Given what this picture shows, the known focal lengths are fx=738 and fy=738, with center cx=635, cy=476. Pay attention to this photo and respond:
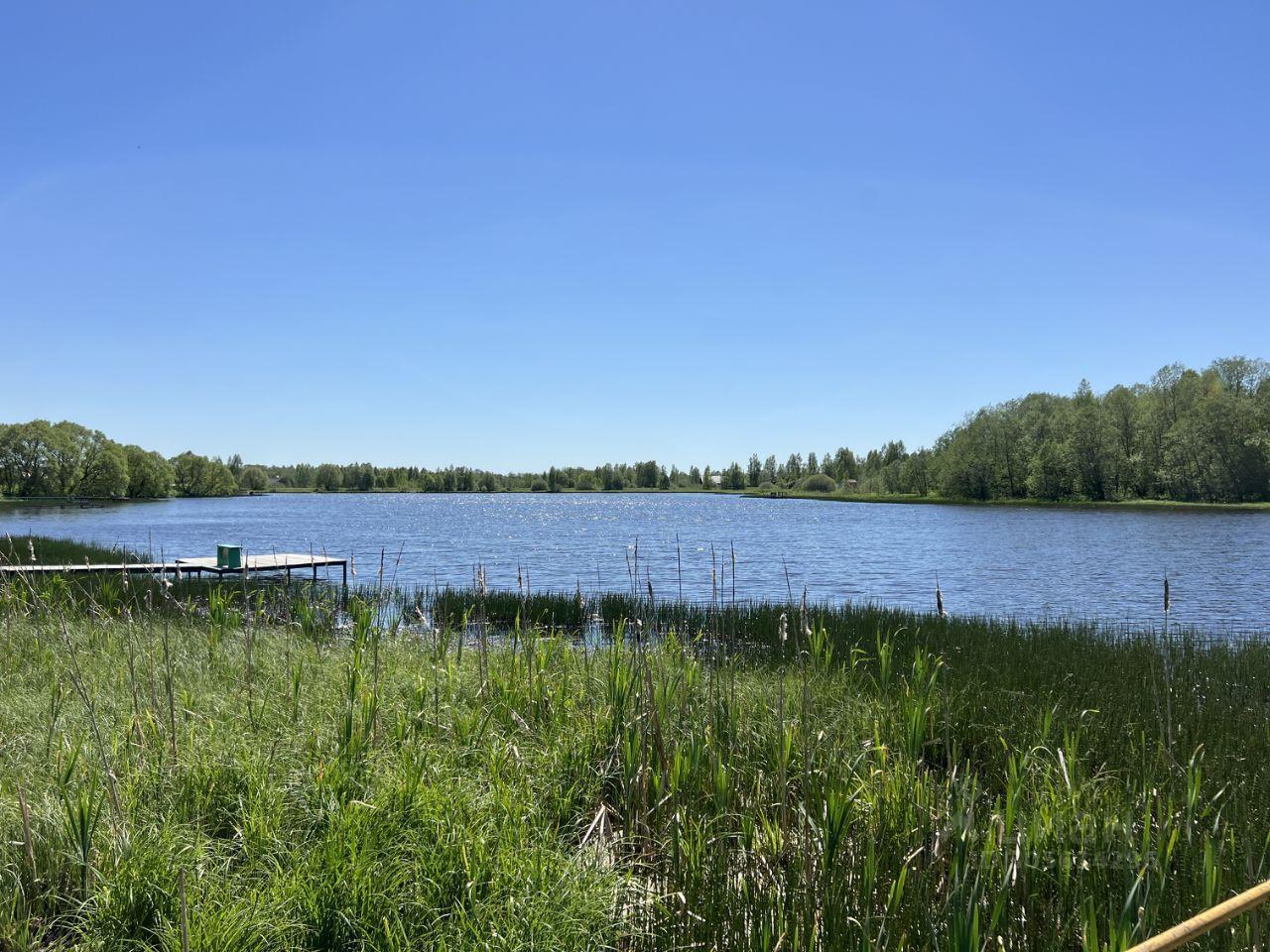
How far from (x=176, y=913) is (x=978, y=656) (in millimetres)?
9729

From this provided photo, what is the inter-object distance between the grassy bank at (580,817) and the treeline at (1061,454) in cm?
7654

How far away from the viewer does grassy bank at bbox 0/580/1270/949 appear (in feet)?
10.3

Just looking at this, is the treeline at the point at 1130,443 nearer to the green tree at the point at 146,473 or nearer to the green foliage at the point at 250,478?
the green tree at the point at 146,473

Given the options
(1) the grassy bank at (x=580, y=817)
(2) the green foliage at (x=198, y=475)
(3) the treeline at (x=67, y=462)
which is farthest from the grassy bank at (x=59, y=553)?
(2) the green foliage at (x=198, y=475)

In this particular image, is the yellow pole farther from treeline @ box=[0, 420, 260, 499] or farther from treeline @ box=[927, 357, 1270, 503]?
treeline @ box=[0, 420, 260, 499]

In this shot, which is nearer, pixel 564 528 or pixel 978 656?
pixel 978 656

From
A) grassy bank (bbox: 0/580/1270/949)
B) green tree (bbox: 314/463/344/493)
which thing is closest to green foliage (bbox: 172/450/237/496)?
green tree (bbox: 314/463/344/493)

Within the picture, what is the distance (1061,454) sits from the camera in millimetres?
77812

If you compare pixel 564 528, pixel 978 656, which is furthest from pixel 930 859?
pixel 564 528

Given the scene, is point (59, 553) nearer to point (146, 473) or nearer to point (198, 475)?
point (146, 473)

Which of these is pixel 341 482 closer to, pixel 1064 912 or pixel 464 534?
pixel 464 534

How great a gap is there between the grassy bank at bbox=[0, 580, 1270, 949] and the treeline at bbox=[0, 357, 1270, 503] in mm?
76538

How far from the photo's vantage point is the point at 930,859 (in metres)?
3.21

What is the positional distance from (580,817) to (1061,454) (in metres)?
86.4
